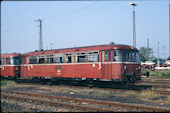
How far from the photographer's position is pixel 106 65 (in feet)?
47.5

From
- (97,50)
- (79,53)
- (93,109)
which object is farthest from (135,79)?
(93,109)

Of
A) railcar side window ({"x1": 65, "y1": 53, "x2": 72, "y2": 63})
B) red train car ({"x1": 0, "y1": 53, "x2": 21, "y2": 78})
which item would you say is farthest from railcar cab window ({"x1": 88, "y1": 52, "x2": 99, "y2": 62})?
red train car ({"x1": 0, "y1": 53, "x2": 21, "y2": 78})

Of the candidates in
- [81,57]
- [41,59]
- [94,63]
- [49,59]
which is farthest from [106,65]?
[41,59]

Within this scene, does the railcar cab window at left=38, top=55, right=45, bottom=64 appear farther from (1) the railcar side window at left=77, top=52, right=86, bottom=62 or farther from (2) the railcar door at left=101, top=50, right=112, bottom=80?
(2) the railcar door at left=101, top=50, right=112, bottom=80

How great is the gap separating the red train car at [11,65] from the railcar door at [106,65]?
39.1 feet

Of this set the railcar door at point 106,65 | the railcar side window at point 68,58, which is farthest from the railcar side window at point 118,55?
the railcar side window at point 68,58

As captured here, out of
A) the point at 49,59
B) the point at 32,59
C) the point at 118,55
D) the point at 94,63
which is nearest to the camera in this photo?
the point at 118,55

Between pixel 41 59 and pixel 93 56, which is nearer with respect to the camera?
pixel 93 56

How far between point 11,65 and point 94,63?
12.0 m

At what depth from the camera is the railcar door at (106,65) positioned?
1433 centimetres

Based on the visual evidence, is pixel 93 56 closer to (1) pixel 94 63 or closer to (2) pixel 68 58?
(1) pixel 94 63

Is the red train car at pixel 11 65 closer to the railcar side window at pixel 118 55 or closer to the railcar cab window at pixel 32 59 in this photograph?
the railcar cab window at pixel 32 59

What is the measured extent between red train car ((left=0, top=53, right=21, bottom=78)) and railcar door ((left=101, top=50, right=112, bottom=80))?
11.9 m

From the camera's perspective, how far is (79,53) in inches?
634
